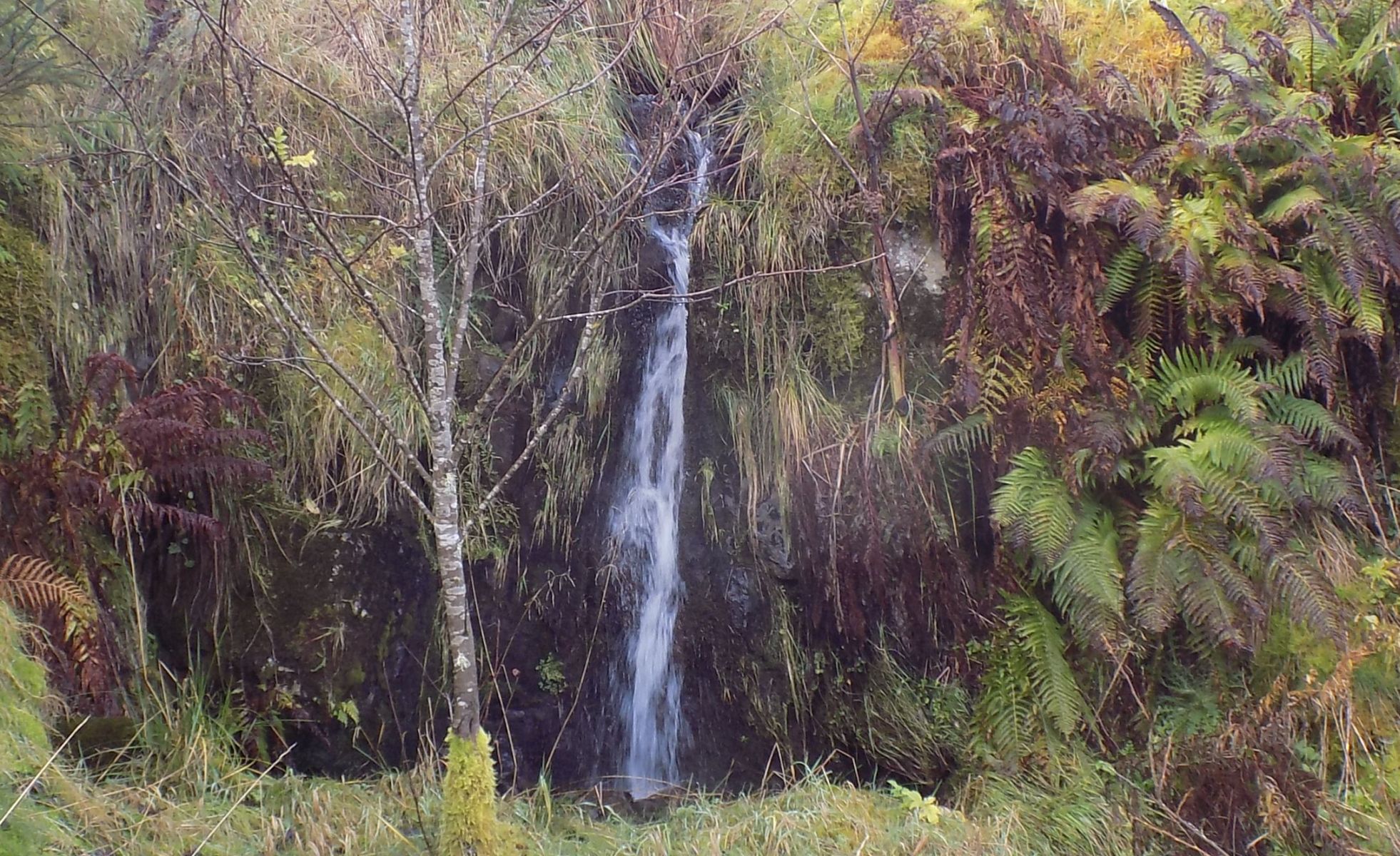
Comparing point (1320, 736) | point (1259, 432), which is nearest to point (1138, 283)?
point (1259, 432)

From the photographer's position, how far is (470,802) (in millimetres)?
2625

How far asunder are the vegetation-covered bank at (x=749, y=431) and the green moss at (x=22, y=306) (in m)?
0.02

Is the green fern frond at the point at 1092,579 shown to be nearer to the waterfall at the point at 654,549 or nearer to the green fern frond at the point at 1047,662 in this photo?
the green fern frond at the point at 1047,662

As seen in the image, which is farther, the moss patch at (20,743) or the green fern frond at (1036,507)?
the green fern frond at (1036,507)

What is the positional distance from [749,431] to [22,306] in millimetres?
3066

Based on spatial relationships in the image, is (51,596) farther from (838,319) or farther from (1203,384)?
(1203,384)

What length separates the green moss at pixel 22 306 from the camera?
11.6ft

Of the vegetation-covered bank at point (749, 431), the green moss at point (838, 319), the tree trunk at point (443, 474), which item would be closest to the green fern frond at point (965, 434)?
the vegetation-covered bank at point (749, 431)

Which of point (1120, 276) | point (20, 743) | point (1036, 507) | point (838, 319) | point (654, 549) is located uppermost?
point (1120, 276)

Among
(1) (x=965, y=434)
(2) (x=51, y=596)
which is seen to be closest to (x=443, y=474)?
(2) (x=51, y=596)

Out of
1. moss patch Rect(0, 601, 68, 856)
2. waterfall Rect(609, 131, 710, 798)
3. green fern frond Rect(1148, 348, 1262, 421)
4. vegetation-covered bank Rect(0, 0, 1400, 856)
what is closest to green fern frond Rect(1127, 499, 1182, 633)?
vegetation-covered bank Rect(0, 0, 1400, 856)

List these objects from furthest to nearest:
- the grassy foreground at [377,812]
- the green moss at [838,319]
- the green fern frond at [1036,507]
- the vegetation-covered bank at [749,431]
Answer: the green moss at [838,319] < the green fern frond at [1036,507] < the vegetation-covered bank at [749,431] < the grassy foreground at [377,812]

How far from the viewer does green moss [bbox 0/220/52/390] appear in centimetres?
354

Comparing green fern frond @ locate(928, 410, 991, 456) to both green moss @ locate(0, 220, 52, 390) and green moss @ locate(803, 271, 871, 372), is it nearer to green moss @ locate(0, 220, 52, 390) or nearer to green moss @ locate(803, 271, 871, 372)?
green moss @ locate(803, 271, 871, 372)
